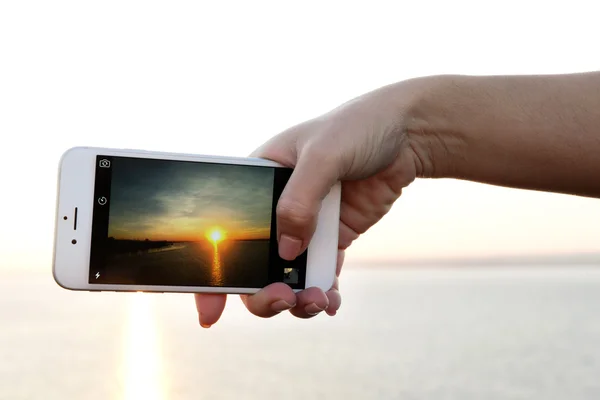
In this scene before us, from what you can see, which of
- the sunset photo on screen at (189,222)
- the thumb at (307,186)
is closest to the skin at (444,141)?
the thumb at (307,186)

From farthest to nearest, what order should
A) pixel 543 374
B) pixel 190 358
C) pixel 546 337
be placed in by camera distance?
pixel 546 337 < pixel 190 358 < pixel 543 374

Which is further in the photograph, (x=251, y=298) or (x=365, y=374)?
(x=365, y=374)

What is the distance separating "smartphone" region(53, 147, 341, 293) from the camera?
2.34 metres

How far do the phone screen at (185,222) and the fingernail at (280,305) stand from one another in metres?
0.10

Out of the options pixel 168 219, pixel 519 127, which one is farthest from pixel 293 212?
pixel 519 127

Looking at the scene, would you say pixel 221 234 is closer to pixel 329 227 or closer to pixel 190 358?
pixel 329 227

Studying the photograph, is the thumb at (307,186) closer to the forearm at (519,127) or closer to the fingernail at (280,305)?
the fingernail at (280,305)

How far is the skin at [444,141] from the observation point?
2.22m

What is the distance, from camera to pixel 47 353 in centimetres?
1691

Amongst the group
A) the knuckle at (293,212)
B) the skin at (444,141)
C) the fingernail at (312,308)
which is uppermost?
the skin at (444,141)

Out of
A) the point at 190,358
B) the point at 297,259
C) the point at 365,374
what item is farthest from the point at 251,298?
the point at 190,358

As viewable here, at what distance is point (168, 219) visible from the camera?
2.38 meters

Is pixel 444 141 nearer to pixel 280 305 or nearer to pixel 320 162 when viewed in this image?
pixel 320 162

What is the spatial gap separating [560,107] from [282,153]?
96 cm
